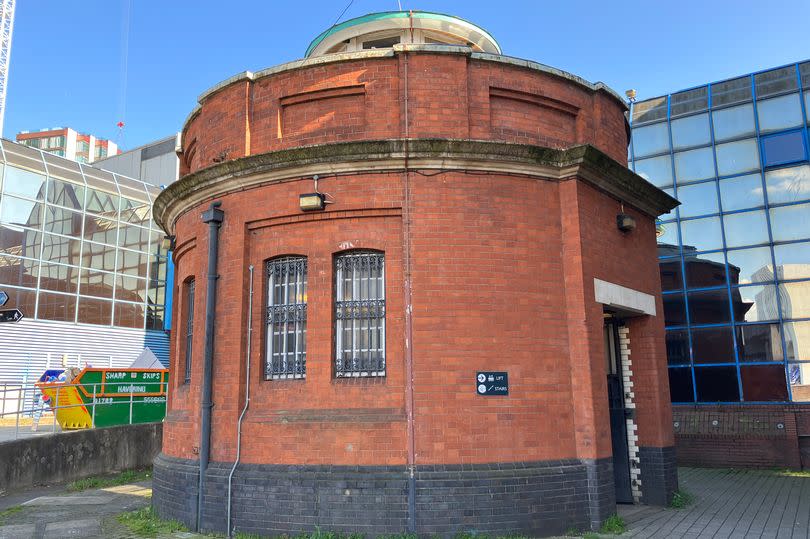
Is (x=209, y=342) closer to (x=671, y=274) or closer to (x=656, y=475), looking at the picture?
(x=656, y=475)

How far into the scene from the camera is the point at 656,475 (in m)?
11.0

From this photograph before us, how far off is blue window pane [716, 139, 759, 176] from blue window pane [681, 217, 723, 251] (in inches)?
54.2

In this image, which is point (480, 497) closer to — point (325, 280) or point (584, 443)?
point (584, 443)

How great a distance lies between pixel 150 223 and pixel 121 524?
23101 mm

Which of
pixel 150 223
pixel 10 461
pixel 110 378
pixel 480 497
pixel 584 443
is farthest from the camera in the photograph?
pixel 150 223

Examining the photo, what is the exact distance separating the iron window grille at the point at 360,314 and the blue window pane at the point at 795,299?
38.9 ft

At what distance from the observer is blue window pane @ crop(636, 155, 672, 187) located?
1811 cm

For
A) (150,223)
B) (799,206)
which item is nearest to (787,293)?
(799,206)

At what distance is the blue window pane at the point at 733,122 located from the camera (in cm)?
1706

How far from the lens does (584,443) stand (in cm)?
911

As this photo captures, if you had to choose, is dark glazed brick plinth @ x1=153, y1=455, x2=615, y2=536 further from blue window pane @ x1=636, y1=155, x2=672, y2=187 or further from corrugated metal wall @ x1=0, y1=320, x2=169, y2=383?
corrugated metal wall @ x1=0, y1=320, x2=169, y2=383

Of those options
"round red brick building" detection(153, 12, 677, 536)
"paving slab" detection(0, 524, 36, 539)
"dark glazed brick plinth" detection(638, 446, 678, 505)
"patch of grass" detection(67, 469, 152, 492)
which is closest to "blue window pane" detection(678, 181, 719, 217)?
"round red brick building" detection(153, 12, 677, 536)

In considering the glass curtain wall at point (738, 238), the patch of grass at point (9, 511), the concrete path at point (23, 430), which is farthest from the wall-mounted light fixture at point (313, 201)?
the glass curtain wall at point (738, 238)

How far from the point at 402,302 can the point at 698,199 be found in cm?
1200
